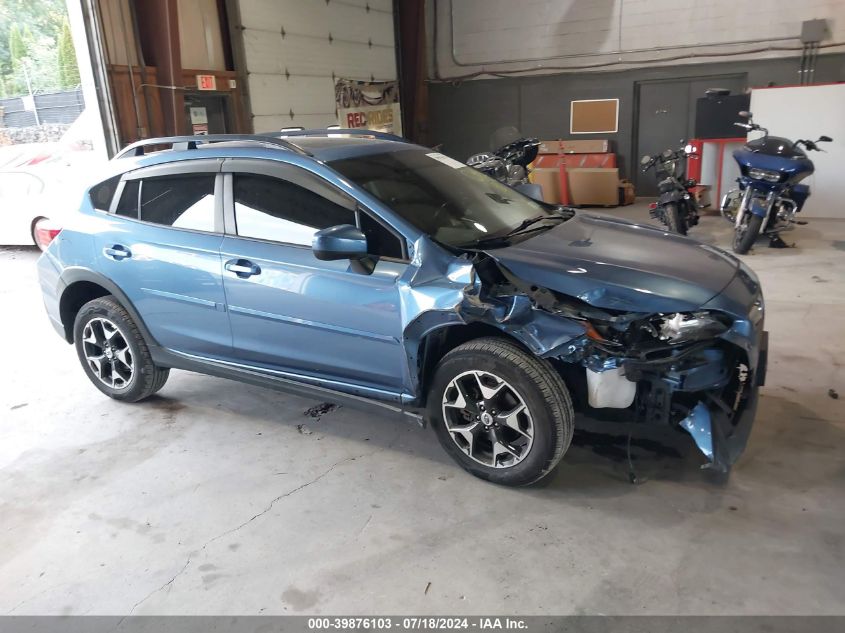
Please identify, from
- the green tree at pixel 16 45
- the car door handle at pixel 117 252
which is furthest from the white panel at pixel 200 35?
the car door handle at pixel 117 252

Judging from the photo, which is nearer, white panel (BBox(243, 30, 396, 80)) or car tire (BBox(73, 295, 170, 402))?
car tire (BBox(73, 295, 170, 402))

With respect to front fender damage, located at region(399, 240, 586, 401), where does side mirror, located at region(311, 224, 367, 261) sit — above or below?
above

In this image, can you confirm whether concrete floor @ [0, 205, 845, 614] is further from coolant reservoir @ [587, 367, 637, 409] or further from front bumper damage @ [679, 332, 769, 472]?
coolant reservoir @ [587, 367, 637, 409]

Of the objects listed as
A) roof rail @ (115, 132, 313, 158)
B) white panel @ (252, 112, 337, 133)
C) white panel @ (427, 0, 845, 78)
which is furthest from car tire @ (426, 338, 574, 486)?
white panel @ (427, 0, 845, 78)

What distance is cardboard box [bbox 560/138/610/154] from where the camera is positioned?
10.9 metres

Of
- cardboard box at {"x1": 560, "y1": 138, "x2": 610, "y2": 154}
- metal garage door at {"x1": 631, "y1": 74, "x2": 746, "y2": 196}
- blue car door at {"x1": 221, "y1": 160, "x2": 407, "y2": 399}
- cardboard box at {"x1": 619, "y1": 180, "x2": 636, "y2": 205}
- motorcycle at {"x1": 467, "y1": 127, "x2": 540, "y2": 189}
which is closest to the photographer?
blue car door at {"x1": 221, "y1": 160, "x2": 407, "y2": 399}

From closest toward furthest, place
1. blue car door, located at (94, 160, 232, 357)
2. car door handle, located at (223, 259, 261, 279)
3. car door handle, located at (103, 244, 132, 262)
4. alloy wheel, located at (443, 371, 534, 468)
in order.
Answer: alloy wheel, located at (443, 371, 534, 468) → car door handle, located at (223, 259, 261, 279) → blue car door, located at (94, 160, 232, 357) → car door handle, located at (103, 244, 132, 262)

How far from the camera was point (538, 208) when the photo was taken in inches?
144

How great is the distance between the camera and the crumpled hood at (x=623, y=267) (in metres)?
2.63

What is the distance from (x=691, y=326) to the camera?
260 cm

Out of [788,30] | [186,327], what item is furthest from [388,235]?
[788,30]

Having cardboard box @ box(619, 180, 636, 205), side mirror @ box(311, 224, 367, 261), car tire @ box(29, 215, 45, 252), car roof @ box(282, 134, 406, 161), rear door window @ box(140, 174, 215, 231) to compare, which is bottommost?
cardboard box @ box(619, 180, 636, 205)

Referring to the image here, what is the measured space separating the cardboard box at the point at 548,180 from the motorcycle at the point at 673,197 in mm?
A: 2806

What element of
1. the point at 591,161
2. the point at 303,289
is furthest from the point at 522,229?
the point at 591,161
